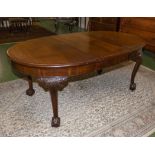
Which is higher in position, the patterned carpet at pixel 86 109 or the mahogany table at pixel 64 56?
the mahogany table at pixel 64 56

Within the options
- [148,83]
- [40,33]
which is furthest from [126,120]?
[40,33]

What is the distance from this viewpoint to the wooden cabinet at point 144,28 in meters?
3.60

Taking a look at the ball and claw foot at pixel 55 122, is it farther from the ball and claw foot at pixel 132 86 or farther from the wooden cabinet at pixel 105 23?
the wooden cabinet at pixel 105 23

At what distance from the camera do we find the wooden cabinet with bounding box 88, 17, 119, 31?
4.49m

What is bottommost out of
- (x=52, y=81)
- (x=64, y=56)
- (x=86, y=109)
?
(x=86, y=109)

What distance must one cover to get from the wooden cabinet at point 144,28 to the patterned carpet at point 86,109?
1.04 metres

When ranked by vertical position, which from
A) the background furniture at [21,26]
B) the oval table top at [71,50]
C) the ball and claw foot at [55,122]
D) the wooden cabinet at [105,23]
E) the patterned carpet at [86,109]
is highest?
the oval table top at [71,50]

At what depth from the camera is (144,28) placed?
3748mm

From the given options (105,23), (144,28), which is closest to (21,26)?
(105,23)

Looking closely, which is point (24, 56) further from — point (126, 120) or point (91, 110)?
point (126, 120)

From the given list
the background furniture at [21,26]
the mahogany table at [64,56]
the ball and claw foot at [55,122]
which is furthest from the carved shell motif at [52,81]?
the background furniture at [21,26]

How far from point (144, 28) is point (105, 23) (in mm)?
1227

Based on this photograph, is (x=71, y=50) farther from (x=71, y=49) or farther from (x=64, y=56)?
(x=64, y=56)

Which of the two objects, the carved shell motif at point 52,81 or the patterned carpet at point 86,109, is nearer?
the carved shell motif at point 52,81
